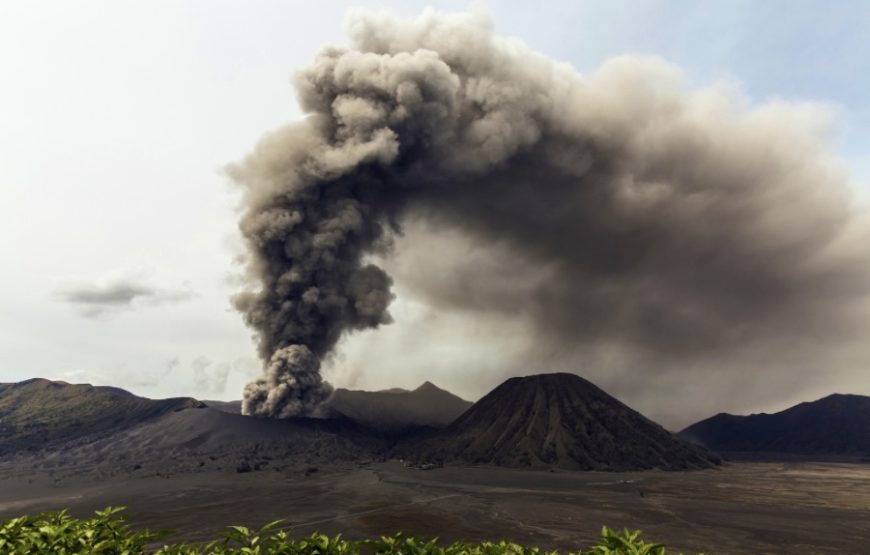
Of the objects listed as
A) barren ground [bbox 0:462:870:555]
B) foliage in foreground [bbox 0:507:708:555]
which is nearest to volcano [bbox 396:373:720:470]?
barren ground [bbox 0:462:870:555]

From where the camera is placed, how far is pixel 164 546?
586cm

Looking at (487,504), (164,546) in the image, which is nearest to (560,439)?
(487,504)

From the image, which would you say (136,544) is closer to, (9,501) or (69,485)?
(9,501)

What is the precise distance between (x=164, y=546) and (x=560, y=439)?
563 feet

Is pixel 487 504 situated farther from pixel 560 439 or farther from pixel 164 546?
pixel 560 439

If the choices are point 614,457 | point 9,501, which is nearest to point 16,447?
point 9,501

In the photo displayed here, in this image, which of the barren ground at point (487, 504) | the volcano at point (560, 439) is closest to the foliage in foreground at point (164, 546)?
the barren ground at point (487, 504)

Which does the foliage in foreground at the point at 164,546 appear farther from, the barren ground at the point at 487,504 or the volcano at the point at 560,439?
the volcano at the point at 560,439

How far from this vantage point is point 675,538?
55.2 meters

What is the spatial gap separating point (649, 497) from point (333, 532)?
62.7 metres

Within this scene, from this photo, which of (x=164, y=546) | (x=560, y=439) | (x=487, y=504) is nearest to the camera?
(x=164, y=546)

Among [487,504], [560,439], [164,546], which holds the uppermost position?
[560,439]

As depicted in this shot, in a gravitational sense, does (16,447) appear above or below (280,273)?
below

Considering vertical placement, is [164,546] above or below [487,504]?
above
